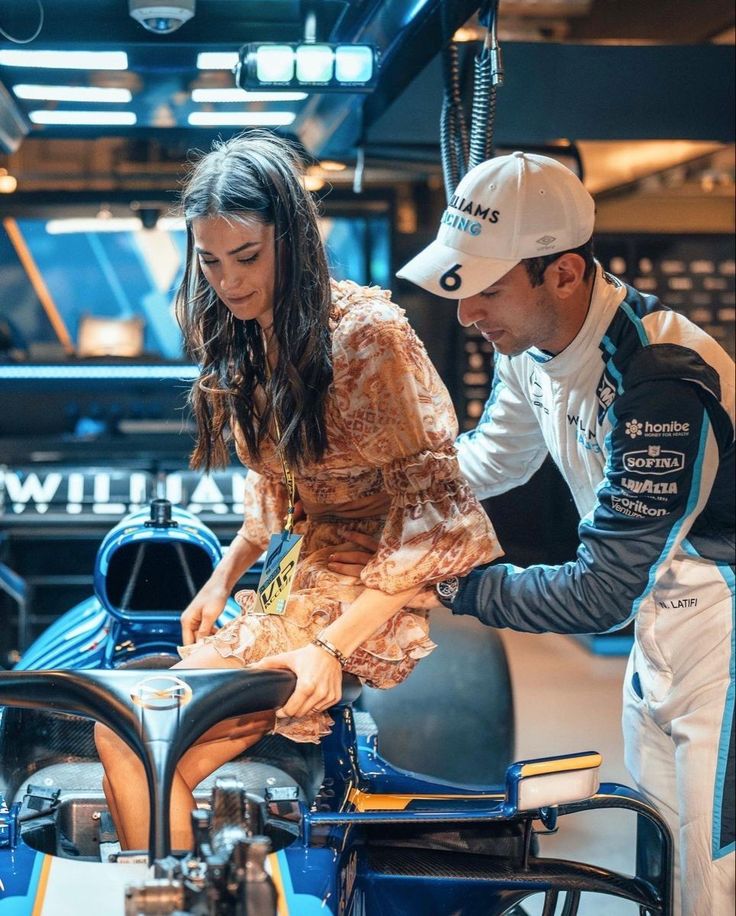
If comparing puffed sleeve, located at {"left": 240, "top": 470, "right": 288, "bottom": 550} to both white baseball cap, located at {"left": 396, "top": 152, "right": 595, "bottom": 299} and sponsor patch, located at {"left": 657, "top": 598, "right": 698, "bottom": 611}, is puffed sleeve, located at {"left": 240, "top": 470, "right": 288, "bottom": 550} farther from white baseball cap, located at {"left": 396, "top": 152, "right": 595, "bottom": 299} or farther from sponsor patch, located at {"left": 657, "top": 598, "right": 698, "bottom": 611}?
sponsor patch, located at {"left": 657, "top": 598, "right": 698, "bottom": 611}

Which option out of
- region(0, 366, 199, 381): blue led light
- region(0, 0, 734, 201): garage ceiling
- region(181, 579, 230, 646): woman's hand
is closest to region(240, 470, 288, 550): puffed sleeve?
region(181, 579, 230, 646): woman's hand

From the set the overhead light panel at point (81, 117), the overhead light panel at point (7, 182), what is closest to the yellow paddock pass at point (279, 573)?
the overhead light panel at point (81, 117)

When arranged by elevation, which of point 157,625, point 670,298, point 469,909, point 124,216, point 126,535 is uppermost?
point 124,216

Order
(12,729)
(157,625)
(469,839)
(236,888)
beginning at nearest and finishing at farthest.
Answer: (236,888) → (469,839) → (12,729) → (157,625)

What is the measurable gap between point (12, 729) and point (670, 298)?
4666 millimetres

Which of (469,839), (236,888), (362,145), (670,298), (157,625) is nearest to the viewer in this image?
(236,888)

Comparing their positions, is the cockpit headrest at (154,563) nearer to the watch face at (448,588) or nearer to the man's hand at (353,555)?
the man's hand at (353,555)

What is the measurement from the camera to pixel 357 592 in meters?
2.12

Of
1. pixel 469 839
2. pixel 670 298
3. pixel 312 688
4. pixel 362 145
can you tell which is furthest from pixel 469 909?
pixel 670 298

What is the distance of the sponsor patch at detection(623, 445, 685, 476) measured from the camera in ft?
6.61

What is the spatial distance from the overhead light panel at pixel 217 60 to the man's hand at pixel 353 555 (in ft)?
5.77

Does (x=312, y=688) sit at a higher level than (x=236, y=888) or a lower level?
higher

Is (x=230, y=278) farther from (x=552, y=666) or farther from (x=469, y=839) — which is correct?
(x=552, y=666)

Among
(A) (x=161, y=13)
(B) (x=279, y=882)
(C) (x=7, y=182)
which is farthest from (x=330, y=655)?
(C) (x=7, y=182)
